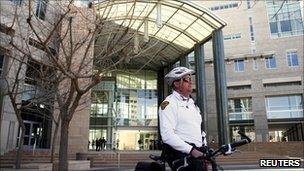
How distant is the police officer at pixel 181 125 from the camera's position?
8.30 feet

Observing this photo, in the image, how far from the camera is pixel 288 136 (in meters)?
44.2

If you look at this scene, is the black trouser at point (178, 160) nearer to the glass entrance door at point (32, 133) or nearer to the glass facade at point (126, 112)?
the glass entrance door at point (32, 133)

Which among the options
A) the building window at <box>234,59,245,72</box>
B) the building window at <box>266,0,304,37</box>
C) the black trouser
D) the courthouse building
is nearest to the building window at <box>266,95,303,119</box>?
the courthouse building

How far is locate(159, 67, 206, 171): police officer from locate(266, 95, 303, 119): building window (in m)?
38.5

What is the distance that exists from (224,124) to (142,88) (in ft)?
65.4

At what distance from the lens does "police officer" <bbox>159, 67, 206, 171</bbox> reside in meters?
2.53

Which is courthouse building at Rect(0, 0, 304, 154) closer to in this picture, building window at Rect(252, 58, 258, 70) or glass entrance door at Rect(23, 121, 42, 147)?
building window at Rect(252, 58, 258, 70)

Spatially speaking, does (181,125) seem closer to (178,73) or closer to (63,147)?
(178,73)

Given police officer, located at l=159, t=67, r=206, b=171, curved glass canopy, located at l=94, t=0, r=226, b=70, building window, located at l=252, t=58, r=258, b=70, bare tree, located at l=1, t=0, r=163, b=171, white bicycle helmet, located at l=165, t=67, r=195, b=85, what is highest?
curved glass canopy, located at l=94, t=0, r=226, b=70

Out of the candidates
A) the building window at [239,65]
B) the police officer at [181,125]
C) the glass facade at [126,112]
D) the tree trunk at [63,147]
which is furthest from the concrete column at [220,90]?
the police officer at [181,125]

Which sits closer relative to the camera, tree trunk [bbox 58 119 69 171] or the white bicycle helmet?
the white bicycle helmet

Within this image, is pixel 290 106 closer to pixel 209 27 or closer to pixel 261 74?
pixel 261 74

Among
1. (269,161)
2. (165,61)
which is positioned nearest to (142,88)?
(165,61)

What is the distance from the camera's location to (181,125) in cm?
280
